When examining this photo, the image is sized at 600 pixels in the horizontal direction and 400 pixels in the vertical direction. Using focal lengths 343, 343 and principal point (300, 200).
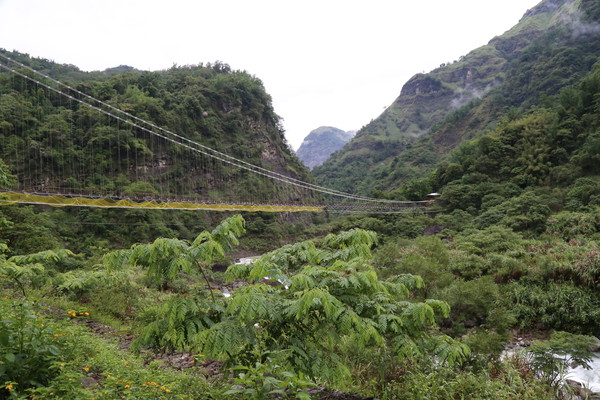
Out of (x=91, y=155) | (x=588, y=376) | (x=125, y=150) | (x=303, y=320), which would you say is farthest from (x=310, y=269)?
(x=125, y=150)

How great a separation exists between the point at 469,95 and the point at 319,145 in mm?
95667

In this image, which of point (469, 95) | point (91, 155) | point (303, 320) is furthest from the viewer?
point (469, 95)

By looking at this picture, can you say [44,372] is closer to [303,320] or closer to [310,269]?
[303,320]

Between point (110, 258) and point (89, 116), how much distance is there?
25.5 meters

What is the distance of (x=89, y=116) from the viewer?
2333 centimetres

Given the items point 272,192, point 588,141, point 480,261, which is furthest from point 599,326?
point 272,192

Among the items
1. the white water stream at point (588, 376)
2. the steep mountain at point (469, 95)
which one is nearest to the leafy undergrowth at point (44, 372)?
the white water stream at point (588, 376)

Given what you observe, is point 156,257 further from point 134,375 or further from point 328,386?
point 328,386

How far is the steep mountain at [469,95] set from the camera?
43156 mm

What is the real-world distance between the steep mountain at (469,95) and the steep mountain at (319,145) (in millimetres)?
60525

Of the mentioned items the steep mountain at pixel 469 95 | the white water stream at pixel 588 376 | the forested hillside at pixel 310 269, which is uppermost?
the steep mountain at pixel 469 95

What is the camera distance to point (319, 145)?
173375 millimetres

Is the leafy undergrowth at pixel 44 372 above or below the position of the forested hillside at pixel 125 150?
below

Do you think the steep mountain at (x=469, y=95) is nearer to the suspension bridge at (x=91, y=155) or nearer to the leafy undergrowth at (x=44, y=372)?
the suspension bridge at (x=91, y=155)
